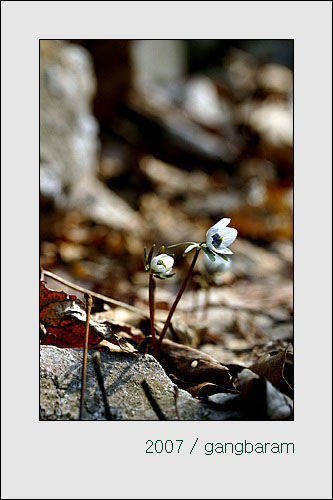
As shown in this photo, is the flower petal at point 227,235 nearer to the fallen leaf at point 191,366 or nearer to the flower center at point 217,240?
the flower center at point 217,240

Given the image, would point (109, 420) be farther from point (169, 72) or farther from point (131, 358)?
point (169, 72)

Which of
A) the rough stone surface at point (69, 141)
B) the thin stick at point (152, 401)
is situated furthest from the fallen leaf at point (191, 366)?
the rough stone surface at point (69, 141)

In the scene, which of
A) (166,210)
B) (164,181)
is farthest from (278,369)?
(164,181)

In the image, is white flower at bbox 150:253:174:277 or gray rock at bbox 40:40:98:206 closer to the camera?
white flower at bbox 150:253:174:277

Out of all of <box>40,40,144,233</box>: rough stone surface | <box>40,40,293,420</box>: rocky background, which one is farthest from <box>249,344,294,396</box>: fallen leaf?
<box>40,40,144,233</box>: rough stone surface

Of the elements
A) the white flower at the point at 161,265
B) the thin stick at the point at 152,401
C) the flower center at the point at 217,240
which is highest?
the flower center at the point at 217,240

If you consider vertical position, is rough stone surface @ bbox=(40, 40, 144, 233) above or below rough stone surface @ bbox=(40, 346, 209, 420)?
above

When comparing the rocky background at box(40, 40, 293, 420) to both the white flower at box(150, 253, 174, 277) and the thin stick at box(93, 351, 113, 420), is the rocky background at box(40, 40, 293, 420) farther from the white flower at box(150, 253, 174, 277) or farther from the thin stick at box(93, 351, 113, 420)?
the white flower at box(150, 253, 174, 277)
